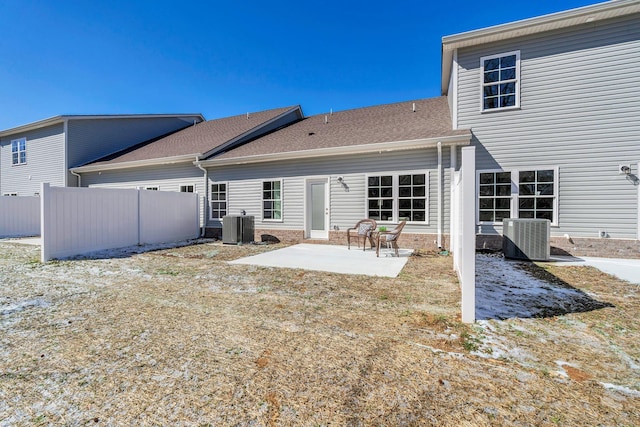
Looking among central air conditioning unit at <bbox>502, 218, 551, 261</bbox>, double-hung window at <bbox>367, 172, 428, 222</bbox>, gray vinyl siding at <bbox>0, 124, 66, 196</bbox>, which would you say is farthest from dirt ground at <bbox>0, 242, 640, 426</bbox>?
gray vinyl siding at <bbox>0, 124, 66, 196</bbox>

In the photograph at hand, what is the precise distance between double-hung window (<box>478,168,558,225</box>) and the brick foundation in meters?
0.59

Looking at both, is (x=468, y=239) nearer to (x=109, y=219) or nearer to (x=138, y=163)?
(x=109, y=219)

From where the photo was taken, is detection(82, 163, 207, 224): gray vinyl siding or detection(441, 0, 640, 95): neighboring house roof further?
detection(82, 163, 207, 224): gray vinyl siding

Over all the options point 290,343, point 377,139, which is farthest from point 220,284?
point 377,139

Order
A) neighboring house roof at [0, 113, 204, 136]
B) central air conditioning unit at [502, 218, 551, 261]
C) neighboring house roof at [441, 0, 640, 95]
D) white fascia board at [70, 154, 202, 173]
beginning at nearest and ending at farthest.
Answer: neighboring house roof at [441, 0, 640, 95] → central air conditioning unit at [502, 218, 551, 261] → white fascia board at [70, 154, 202, 173] → neighboring house roof at [0, 113, 204, 136]

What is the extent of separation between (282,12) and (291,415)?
1467 centimetres

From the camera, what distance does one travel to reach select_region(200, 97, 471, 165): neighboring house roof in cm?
838

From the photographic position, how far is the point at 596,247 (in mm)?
7078

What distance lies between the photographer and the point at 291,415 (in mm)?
1765

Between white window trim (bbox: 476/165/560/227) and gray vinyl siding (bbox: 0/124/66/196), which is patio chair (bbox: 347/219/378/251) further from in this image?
gray vinyl siding (bbox: 0/124/66/196)

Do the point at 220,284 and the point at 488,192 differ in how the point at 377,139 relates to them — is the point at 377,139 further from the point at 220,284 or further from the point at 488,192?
the point at 220,284

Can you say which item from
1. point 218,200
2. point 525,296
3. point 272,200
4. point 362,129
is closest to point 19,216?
point 218,200

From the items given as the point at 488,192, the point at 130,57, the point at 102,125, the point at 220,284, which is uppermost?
the point at 130,57

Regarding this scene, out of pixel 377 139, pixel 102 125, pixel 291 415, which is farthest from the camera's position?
pixel 102 125
